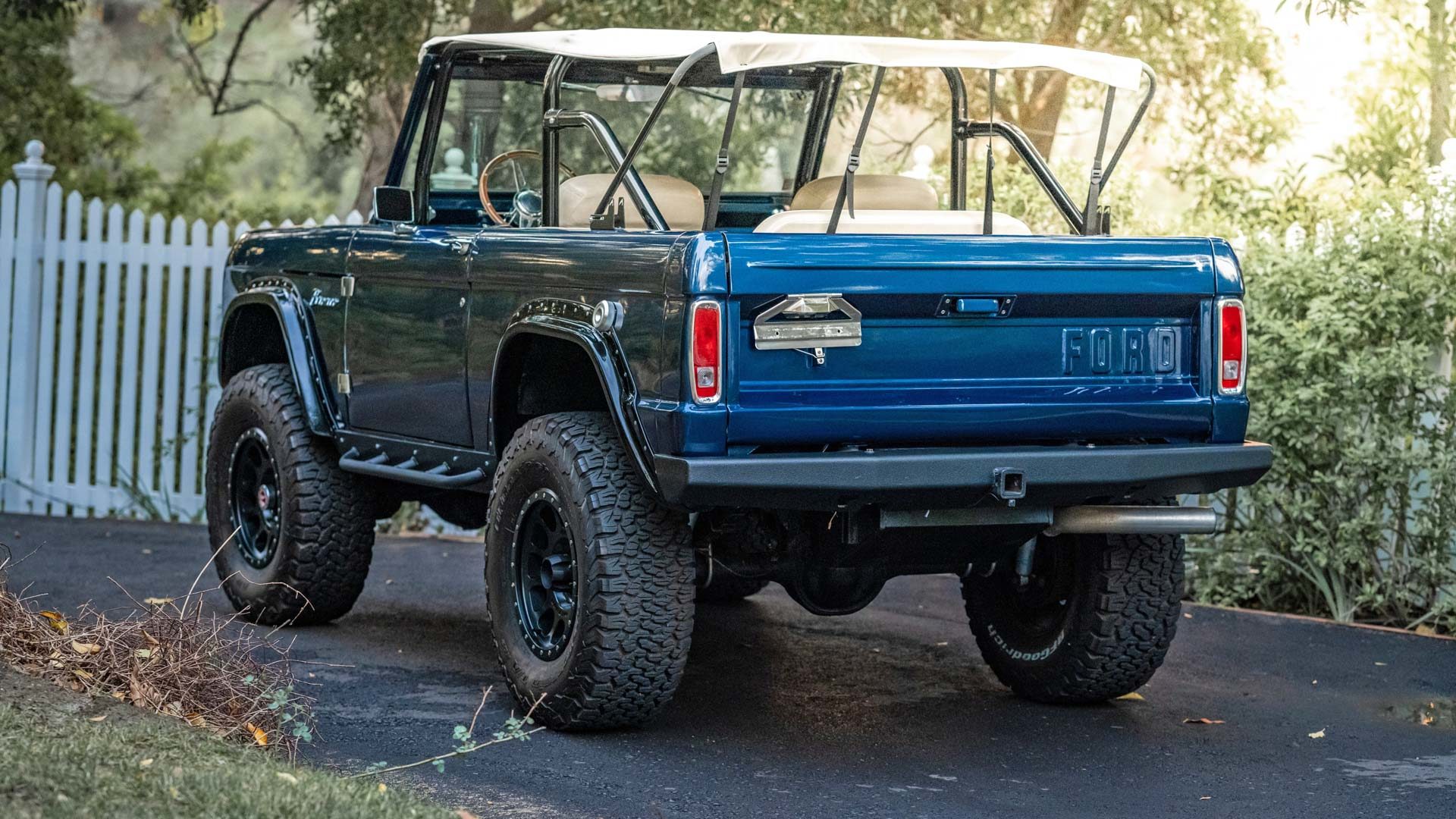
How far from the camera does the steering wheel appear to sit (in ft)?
21.0

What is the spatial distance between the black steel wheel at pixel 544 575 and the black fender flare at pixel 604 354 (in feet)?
1.22

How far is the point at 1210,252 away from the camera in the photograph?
207 inches

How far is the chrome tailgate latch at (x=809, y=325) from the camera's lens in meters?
4.72

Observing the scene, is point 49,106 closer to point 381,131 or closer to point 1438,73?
point 381,131

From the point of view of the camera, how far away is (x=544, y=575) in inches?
216

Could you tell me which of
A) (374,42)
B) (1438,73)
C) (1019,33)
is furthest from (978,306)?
(374,42)

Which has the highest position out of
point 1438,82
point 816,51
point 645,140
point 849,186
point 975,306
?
point 1438,82

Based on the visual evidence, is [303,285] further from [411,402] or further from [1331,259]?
[1331,259]

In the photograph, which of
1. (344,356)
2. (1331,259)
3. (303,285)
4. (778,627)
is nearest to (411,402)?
(344,356)

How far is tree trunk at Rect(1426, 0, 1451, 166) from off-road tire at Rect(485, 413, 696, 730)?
20.6ft

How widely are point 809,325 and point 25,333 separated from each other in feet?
22.6

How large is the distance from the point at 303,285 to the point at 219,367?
0.81 metres

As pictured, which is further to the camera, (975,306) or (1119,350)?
(1119,350)

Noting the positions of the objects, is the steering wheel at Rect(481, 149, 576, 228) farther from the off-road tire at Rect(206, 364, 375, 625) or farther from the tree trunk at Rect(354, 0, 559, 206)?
the tree trunk at Rect(354, 0, 559, 206)
